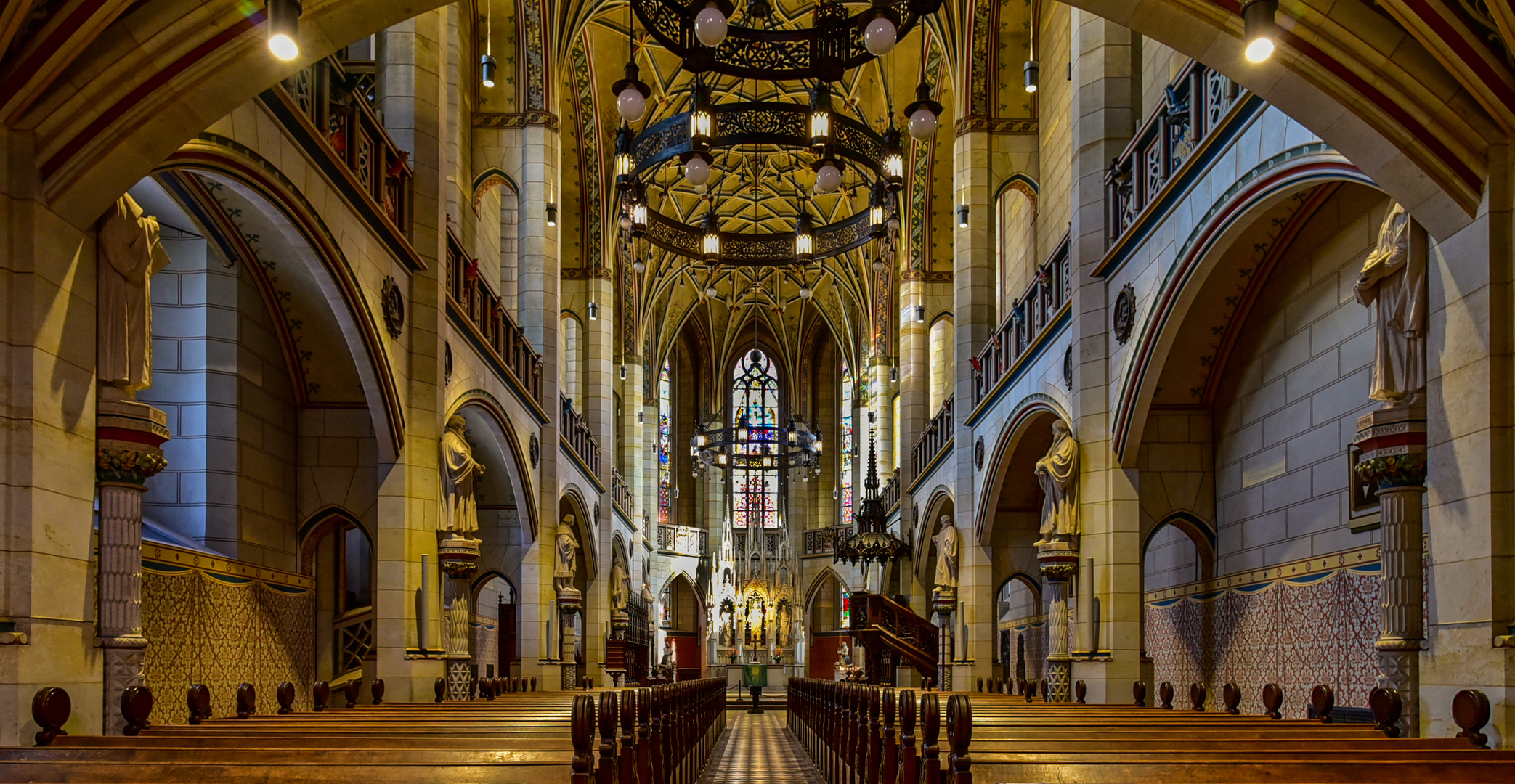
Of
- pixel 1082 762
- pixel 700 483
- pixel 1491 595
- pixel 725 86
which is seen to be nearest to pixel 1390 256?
pixel 1491 595

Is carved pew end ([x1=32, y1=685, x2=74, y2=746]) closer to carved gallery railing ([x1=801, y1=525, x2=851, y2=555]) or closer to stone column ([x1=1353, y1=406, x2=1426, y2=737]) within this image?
stone column ([x1=1353, y1=406, x2=1426, y2=737])

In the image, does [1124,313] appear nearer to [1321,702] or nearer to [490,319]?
[1321,702]

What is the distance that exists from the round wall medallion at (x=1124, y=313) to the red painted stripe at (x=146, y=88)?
7845 millimetres

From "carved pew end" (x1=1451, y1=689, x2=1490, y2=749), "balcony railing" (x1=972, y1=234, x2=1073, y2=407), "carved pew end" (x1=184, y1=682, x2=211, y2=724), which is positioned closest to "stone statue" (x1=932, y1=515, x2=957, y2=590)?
"balcony railing" (x1=972, y1=234, x2=1073, y2=407)

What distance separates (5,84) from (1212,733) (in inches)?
273

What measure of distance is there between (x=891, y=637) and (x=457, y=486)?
11244mm

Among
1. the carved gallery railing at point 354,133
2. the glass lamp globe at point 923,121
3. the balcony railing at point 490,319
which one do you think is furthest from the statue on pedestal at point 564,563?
the glass lamp globe at point 923,121

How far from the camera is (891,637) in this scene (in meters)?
21.5

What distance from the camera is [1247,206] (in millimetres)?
8734

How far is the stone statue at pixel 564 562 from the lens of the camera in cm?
1852

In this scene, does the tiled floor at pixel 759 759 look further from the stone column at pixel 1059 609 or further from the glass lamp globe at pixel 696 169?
the glass lamp globe at pixel 696 169

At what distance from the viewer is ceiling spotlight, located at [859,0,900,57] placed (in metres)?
11.5

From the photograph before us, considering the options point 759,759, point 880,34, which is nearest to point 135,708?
point 880,34

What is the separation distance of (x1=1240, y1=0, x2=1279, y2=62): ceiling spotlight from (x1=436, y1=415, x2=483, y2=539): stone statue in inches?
341
